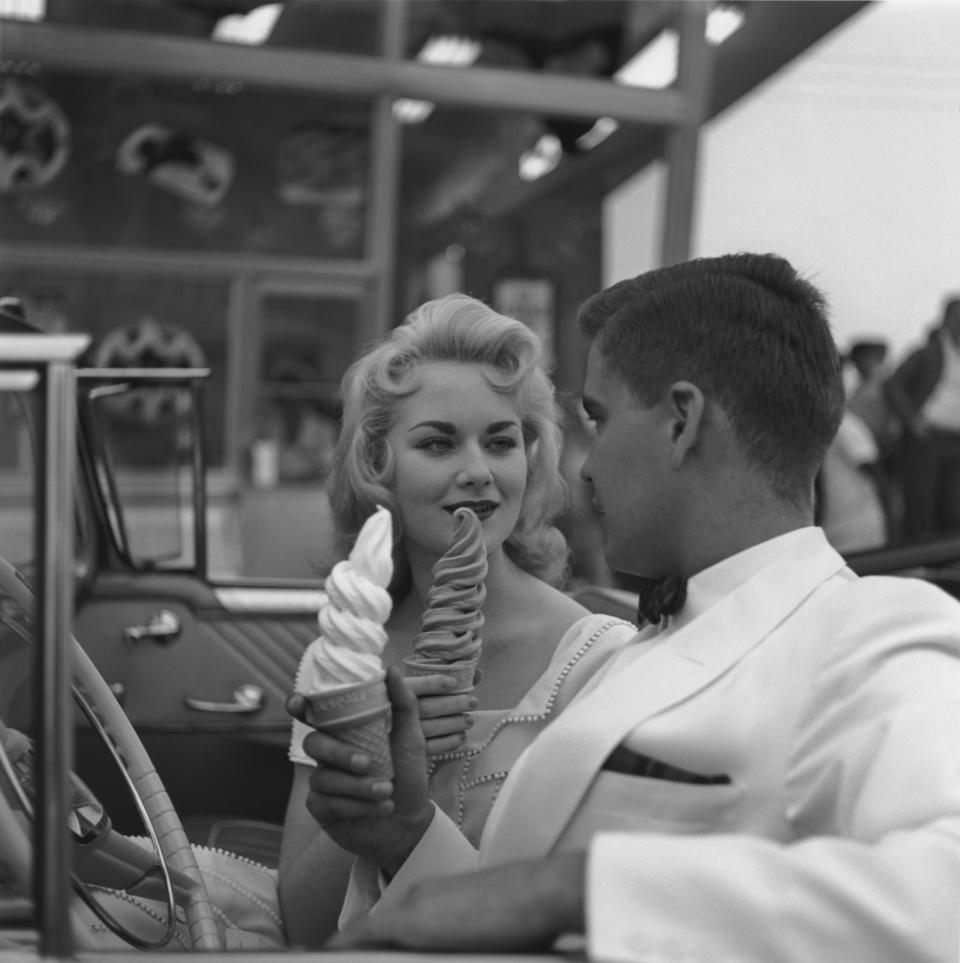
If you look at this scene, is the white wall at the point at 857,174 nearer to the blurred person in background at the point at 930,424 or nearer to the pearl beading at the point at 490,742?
the blurred person in background at the point at 930,424

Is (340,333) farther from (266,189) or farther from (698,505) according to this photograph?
(698,505)

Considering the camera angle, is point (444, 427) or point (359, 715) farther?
point (444, 427)

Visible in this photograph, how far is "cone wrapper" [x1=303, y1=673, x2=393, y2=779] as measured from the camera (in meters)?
1.80

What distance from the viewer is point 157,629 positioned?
433 cm

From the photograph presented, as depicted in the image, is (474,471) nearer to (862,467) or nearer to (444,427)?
(444,427)

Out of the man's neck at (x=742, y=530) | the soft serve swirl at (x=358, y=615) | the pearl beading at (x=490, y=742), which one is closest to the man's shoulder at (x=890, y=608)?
the man's neck at (x=742, y=530)

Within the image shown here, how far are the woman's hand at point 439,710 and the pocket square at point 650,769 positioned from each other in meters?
0.45

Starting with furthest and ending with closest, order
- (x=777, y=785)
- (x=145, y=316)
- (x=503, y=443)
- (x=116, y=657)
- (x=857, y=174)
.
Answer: (x=857, y=174), (x=145, y=316), (x=116, y=657), (x=503, y=443), (x=777, y=785)

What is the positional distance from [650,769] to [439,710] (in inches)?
20.0

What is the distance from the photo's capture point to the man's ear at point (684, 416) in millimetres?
1785

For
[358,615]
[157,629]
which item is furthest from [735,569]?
[157,629]

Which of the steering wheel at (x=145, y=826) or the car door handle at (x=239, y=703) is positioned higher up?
the steering wheel at (x=145, y=826)

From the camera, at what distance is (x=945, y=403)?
397 inches

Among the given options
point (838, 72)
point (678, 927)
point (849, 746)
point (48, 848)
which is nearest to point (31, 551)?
point (48, 848)
